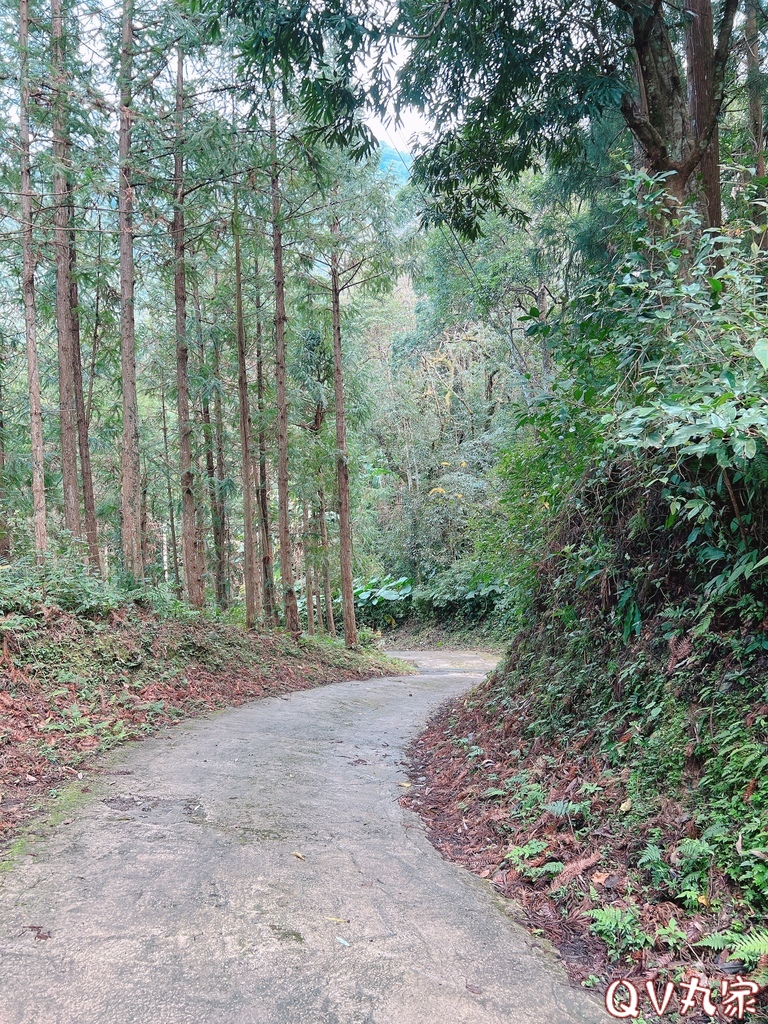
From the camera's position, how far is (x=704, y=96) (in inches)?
202

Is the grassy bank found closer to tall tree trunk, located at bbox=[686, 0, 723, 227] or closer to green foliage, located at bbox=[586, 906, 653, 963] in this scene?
green foliage, located at bbox=[586, 906, 653, 963]

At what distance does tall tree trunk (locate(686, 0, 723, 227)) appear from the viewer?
5051 millimetres

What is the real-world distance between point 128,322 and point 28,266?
5.14 ft

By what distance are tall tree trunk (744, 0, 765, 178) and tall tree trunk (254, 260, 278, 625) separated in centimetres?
981

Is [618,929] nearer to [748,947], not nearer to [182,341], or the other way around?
[748,947]

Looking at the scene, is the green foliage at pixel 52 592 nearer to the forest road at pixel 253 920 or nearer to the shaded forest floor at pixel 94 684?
the shaded forest floor at pixel 94 684

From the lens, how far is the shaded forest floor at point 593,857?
2367mm

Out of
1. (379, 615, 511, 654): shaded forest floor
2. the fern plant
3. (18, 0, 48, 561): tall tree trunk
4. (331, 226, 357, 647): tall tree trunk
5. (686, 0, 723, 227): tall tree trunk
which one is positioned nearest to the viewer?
the fern plant

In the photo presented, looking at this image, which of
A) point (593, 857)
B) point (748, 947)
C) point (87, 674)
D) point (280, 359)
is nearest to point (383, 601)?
point (280, 359)

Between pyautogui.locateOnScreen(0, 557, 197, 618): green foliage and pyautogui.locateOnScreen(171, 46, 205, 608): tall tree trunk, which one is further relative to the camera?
pyautogui.locateOnScreen(171, 46, 205, 608): tall tree trunk

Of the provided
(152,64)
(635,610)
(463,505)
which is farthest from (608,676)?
(463,505)

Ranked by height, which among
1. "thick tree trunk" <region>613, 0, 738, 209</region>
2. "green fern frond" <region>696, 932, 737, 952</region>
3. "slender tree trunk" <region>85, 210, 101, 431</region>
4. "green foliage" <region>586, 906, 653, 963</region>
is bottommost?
"green foliage" <region>586, 906, 653, 963</region>

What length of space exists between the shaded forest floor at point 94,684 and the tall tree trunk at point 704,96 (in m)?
6.83

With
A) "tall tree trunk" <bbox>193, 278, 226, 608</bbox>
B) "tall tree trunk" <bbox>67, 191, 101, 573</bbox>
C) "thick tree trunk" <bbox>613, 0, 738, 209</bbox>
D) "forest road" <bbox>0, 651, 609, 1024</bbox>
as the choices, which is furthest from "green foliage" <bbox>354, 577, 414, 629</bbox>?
"thick tree trunk" <bbox>613, 0, 738, 209</bbox>
